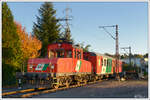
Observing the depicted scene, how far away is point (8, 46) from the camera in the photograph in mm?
19062

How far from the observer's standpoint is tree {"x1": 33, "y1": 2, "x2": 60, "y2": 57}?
37.3m

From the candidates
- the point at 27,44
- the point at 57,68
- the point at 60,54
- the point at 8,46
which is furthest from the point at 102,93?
the point at 27,44

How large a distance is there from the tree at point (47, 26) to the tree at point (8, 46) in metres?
15.0

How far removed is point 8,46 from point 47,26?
20567 millimetres

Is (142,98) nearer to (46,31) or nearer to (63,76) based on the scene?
(63,76)

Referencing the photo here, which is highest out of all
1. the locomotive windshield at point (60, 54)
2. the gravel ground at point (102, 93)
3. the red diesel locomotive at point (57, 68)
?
the locomotive windshield at point (60, 54)

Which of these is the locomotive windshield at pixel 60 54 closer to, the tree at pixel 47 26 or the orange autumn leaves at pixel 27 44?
the orange autumn leaves at pixel 27 44

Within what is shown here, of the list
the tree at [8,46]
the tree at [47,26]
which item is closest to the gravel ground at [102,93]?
the tree at [8,46]

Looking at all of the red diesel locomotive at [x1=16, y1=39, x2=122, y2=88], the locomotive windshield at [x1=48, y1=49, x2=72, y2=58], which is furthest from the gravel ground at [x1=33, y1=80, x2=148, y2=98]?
the locomotive windshield at [x1=48, y1=49, x2=72, y2=58]

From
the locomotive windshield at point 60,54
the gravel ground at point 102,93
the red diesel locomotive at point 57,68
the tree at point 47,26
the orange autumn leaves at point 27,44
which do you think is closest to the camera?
the gravel ground at point 102,93

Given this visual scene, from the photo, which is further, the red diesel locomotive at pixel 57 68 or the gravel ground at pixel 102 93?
the red diesel locomotive at pixel 57 68

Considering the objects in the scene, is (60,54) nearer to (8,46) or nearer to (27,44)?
(8,46)

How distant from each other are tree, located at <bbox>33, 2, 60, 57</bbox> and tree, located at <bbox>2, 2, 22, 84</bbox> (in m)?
15.0

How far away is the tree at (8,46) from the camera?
1873 cm
